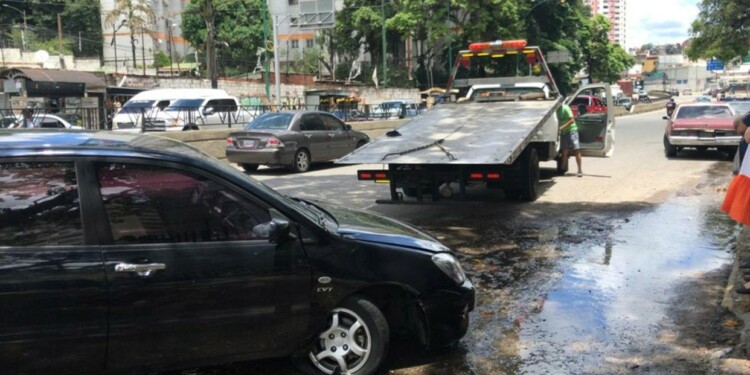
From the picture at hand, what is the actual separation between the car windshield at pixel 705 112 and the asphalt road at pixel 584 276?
573 cm

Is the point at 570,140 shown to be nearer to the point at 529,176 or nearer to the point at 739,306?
the point at 529,176

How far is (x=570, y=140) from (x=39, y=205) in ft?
36.1

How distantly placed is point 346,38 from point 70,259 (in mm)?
58707

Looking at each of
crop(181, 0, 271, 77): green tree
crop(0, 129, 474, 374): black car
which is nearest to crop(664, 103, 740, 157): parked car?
crop(0, 129, 474, 374): black car

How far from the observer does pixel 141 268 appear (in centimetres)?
338

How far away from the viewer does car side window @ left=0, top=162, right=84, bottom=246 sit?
10.7 feet

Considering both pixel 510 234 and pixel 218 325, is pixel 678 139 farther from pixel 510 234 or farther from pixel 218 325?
pixel 218 325

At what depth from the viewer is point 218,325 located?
358 cm

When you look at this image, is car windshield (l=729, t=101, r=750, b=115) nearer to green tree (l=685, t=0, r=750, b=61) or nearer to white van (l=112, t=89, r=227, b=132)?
white van (l=112, t=89, r=227, b=132)

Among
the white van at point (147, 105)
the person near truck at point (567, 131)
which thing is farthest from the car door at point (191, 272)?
the white van at point (147, 105)

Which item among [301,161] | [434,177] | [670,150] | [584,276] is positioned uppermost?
[434,177]

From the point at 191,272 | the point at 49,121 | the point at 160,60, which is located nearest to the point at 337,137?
the point at 49,121

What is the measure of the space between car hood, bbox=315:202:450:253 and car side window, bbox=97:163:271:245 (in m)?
0.61

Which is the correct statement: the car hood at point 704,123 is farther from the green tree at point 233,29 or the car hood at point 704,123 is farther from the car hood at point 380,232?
the green tree at point 233,29
